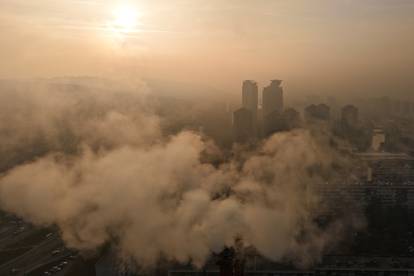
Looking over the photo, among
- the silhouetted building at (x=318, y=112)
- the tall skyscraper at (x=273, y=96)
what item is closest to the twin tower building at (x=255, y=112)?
the tall skyscraper at (x=273, y=96)

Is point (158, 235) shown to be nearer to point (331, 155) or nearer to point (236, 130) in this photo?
point (236, 130)

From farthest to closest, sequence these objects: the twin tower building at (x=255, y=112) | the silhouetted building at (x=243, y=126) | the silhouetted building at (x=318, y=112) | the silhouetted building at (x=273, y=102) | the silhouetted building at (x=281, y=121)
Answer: the silhouetted building at (x=318, y=112) < the silhouetted building at (x=273, y=102) < the silhouetted building at (x=281, y=121) < the twin tower building at (x=255, y=112) < the silhouetted building at (x=243, y=126)

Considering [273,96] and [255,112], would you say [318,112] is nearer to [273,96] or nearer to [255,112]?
[273,96]

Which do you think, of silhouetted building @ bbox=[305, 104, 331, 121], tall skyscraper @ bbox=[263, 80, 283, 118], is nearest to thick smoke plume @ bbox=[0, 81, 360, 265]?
silhouetted building @ bbox=[305, 104, 331, 121]

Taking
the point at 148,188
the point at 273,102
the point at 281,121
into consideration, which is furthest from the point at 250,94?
the point at 148,188

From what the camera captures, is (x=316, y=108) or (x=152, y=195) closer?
(x=152, y=195)

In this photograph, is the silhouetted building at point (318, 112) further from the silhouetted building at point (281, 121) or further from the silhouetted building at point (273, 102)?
the silhouetted building at point (281, 121)

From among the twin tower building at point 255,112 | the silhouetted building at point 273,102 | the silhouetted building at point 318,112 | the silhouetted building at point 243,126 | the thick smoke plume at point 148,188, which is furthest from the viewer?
the silhouetted building at point 318,112

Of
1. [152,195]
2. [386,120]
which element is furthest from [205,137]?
[386,120]
